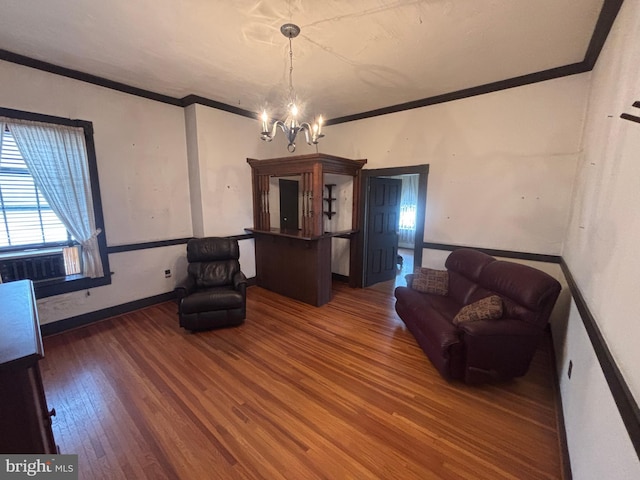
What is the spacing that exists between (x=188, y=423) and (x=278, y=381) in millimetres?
720

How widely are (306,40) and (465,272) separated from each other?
2.91 metres

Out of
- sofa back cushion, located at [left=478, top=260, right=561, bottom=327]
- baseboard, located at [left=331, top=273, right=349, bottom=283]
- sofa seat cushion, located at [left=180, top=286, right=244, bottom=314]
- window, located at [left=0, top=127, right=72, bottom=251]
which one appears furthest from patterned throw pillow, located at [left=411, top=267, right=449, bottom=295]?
window, located at [left=0, top=127, right=72, bottom=251]

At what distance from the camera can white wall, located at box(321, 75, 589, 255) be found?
2.90 meters

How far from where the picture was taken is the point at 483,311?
7.23ft

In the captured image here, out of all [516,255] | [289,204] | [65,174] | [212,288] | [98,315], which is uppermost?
[65,174]

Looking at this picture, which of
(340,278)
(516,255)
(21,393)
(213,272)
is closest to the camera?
(21,393)

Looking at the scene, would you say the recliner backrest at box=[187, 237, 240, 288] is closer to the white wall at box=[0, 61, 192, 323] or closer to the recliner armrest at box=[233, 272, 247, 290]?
the recliner armrest at box=[233, 272, 247, 290]

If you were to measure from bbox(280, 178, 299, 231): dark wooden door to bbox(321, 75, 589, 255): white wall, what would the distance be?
2.00 m

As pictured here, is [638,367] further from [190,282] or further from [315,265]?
[190,282]

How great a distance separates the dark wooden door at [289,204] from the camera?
517 cm

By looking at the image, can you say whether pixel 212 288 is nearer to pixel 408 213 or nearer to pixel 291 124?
pixel 291 124

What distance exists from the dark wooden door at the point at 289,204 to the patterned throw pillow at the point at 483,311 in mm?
3426

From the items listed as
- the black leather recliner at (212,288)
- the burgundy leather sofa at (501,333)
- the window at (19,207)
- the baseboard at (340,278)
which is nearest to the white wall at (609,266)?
the burgundy leather sofa at (501,333)

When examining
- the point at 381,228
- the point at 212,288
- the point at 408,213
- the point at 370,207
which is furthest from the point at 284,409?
the point at 408,213
